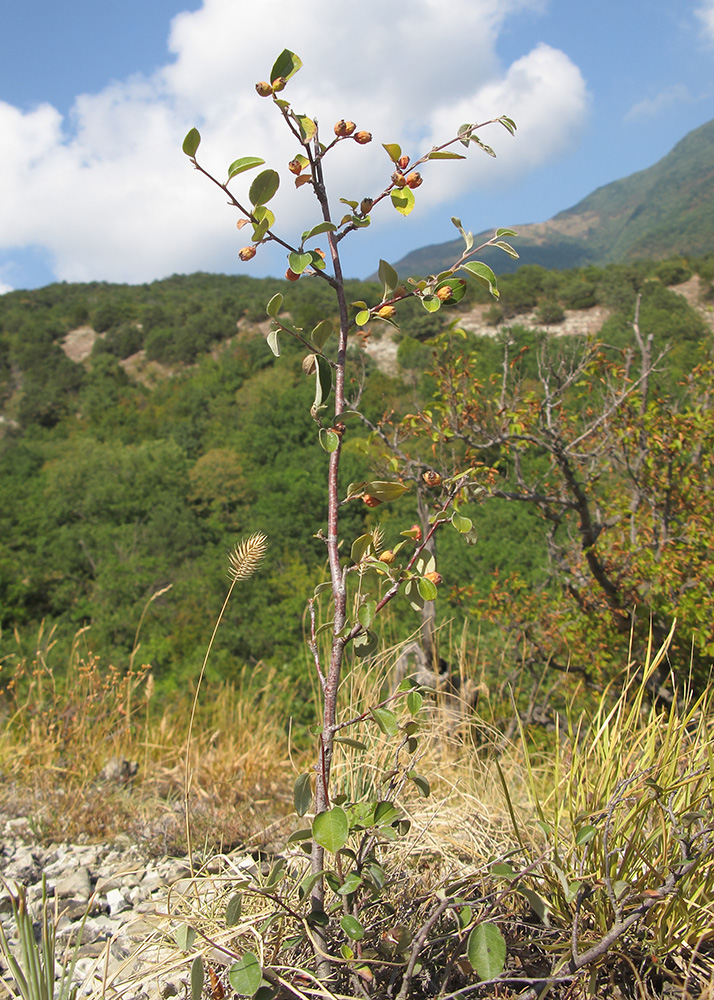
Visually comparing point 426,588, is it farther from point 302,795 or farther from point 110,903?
point 110,903

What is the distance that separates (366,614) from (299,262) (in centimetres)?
66

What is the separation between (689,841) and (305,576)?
12814mm

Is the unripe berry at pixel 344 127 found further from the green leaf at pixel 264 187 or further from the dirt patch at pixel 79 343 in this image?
the dirt patch at pixel 79 343

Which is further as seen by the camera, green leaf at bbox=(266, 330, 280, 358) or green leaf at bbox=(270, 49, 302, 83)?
green leaf at bbox=(266, 330, 280, 358)

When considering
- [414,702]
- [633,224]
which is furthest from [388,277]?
[633,224]

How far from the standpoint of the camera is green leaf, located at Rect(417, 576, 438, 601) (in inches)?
40.6

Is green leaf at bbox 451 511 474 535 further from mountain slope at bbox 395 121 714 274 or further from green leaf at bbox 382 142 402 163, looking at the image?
mountain slope at bbox 395 121 714 274

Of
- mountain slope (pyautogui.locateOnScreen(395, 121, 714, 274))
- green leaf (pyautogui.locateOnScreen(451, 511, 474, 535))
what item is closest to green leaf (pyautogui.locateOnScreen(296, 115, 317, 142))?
green leaf (pyautogui.locateOnScreen(451, 511, 474, 535))

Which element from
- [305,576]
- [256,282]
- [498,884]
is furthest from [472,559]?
[256,282]

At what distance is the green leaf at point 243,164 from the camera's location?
40.6 inches

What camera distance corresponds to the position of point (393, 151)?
1117 millimetres

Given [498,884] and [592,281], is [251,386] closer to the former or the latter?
→ [592,281]

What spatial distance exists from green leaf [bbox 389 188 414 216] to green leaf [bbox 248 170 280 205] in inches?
9.0

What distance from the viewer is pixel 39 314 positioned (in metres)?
39.8
